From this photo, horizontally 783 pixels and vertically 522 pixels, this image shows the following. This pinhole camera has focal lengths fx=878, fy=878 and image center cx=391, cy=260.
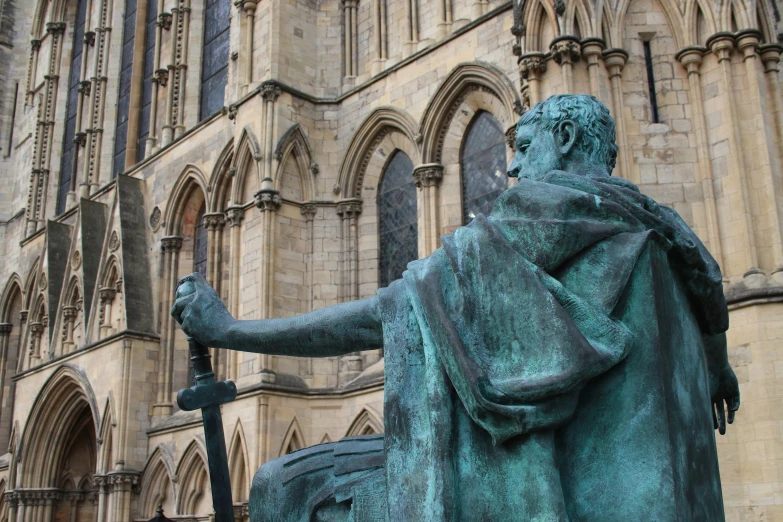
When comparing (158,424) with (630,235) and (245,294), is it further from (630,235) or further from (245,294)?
(630,235)

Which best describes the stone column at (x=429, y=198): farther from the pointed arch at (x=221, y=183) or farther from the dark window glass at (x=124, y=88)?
the dark window glass at (x=124, y=88)

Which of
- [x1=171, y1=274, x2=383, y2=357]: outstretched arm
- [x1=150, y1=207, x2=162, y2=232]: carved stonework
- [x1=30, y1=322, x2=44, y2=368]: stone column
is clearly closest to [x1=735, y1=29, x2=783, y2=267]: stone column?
[x1=171, y1=274, x2=383, y2=357]: outstretched arm

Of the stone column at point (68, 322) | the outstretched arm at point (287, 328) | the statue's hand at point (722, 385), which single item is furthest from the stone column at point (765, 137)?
the stone column at point (68, 322)

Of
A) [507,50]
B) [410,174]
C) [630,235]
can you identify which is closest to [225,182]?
[410,174]

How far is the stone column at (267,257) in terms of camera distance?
37.0ft

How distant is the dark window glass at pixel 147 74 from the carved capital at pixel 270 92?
18.0 feet

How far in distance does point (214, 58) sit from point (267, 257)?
217 inches

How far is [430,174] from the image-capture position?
11312 mm

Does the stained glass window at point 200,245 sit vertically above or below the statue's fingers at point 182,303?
above

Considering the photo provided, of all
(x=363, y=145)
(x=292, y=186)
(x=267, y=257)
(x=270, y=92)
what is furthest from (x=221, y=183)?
(x=363, y=145)

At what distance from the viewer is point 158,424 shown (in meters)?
13.6

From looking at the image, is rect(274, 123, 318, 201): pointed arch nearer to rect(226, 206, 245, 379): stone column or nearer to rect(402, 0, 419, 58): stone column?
rect(226, 206, 245, 379): stone column

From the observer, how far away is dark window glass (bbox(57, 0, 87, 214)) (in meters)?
19.5

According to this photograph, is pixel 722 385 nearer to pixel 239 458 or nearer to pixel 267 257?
pixel 239 458
